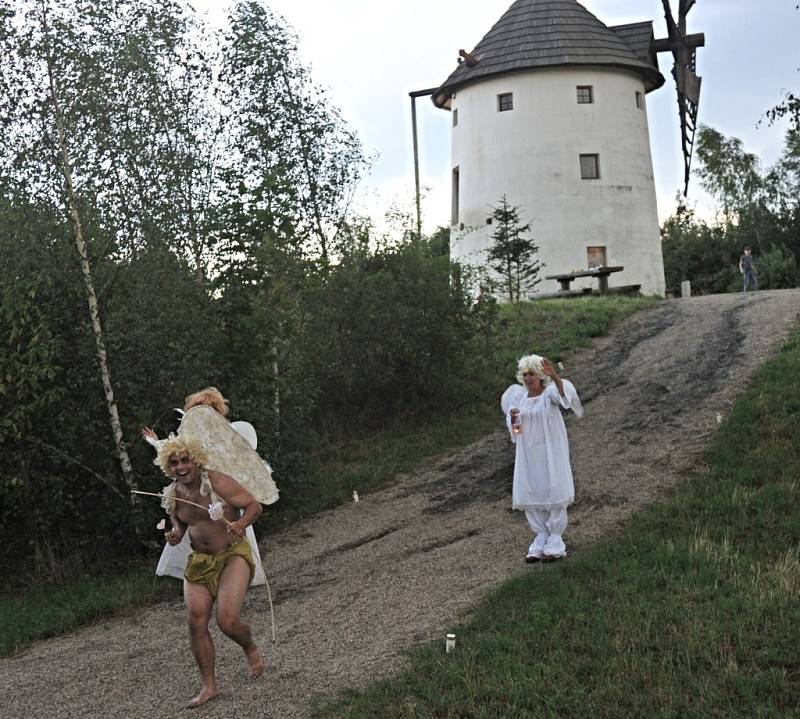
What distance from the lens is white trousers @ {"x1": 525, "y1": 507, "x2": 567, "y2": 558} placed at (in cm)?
935

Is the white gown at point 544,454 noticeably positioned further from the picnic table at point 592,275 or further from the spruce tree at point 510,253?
the picnic table at point 592,275

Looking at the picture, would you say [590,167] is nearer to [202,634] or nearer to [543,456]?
[543,456]

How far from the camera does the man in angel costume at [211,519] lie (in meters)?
6.66

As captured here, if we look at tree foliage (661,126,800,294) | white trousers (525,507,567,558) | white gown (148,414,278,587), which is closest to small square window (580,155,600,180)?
tree foliage (661,126,800,294)

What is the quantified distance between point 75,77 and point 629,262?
23503 mm

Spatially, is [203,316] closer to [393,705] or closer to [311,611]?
[311,611]

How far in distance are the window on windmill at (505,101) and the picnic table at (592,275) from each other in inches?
225

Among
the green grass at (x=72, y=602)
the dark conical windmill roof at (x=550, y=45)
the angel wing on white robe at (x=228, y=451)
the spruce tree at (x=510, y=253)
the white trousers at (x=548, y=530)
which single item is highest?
the dark conical windmill roof at (x=550, y=45)

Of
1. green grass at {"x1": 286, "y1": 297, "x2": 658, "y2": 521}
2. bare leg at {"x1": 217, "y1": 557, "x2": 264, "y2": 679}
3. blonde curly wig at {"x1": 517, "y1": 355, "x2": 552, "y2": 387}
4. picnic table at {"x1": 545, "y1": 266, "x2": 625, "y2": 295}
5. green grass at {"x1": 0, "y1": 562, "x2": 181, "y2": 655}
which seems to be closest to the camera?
bare leg at {"x1": 217, "y1": 557, "x2": 264, "y2": 679}

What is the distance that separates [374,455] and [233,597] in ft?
34.7

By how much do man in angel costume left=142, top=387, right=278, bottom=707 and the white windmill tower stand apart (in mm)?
25755

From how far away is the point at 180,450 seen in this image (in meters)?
6.77

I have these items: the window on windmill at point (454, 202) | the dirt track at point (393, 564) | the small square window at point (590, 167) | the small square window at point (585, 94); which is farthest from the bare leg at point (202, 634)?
the window on windmill at point (454, 202)

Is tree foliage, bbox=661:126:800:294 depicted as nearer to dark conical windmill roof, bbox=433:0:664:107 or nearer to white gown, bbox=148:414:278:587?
dark conical windmill roof, bbox=433:0:664:107
